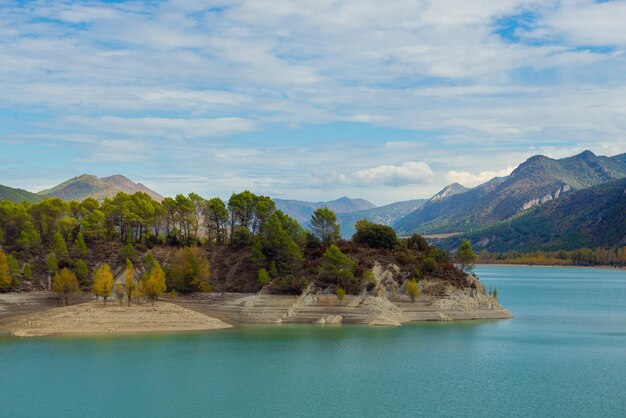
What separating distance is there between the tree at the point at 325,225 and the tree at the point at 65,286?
4140 centimetres

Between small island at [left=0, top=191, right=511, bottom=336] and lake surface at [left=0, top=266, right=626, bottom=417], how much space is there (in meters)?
4.63

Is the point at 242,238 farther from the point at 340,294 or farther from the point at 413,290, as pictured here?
the point at 413,290

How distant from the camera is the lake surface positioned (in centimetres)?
4788

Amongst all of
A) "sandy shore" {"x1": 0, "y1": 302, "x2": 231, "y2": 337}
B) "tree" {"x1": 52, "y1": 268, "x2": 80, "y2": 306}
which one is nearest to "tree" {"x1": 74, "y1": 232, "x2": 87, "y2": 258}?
"tree" {"x1": 52, "y1": 268, "x2": 80, "y2": 306}

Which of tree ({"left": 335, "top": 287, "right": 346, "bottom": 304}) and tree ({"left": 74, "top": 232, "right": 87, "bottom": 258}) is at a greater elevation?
tree ({"left": 74, "top": 232, "right": 87, "bottom": 258})

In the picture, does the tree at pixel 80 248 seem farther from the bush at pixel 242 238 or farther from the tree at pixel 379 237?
the tree at pixel 379 237

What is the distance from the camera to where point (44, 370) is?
5897 centimetres

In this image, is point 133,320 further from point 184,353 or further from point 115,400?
point 115,400

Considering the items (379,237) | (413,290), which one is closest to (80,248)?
(379,237)

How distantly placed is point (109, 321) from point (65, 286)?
57.7ft

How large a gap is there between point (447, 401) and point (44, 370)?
35031mm

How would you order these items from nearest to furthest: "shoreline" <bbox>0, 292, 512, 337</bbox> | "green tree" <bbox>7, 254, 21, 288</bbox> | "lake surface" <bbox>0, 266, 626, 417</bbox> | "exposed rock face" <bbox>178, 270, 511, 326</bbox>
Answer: "lake surface" <bbox>0, 266, 626, 417</bbox> < "shoreline" <bbox>0, 292, 512, 337</bbox> < "exposed rock face" <bbox>178, 270, 511, 326</bbox> < "green tree" <bbox>7, 254, 21, 288</bbox>

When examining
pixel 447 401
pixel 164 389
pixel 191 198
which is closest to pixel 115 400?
pixel 164 389

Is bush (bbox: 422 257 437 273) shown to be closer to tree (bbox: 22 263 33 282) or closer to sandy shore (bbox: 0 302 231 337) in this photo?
sandy shore (bbox: 0 302 231 337)
